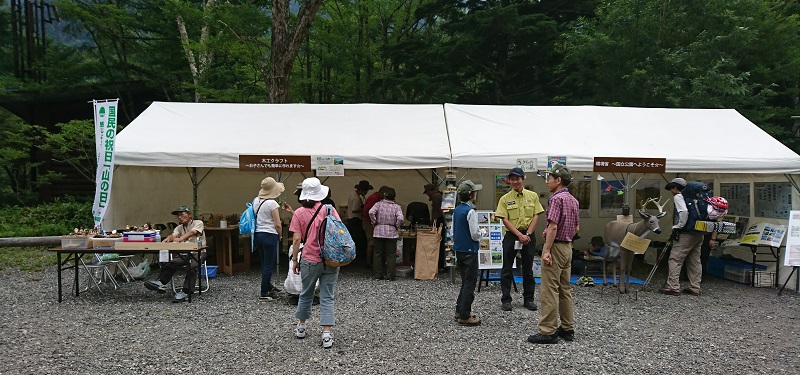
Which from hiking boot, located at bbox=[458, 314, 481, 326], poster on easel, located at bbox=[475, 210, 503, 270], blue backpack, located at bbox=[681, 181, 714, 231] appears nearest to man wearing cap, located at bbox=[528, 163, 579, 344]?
hiking boot, located at bbox=[458, 314, 481, 326]

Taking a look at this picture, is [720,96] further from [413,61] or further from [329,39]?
[329,39]

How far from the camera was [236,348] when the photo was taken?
163 inches

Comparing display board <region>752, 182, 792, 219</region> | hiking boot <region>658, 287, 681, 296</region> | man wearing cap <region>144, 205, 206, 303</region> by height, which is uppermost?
display board <region>752, 182, 792, 219</region>

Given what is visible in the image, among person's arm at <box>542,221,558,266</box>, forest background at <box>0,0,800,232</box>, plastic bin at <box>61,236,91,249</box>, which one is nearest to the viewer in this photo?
person's arm at <box>542,221,558,266</box>

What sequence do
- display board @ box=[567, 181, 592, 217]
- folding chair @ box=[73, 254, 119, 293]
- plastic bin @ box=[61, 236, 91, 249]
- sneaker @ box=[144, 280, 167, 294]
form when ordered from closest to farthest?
1. plastic bin @ box=[61, 236, 91, 249]
2. sneaker @ box=[144, 280, 167, 294]
3. folding chair @ box=[73, 254, 119, 293]
4. display board @ box=[567, 181, 592, 217]

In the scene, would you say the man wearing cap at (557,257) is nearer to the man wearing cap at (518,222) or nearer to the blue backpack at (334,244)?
the man wearing cap at (518,222)

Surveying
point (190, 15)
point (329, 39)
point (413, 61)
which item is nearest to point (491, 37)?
point (413, 61)

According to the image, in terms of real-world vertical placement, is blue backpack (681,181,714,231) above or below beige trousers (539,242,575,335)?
above

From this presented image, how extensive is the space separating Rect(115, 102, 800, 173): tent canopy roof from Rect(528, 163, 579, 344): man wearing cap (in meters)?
2.63

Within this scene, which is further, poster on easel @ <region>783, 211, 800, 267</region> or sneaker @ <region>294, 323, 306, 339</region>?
poster on easel @ <region>783, 211, 800, 267</region>

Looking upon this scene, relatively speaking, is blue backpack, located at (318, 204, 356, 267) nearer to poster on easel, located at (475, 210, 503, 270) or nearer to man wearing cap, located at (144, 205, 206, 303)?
man wearing cap, located at (144, 205, 206, 303)

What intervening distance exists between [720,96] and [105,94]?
1633 centimetres

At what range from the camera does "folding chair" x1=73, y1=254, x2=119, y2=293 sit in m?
6.09

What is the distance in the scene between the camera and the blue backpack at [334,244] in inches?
153
